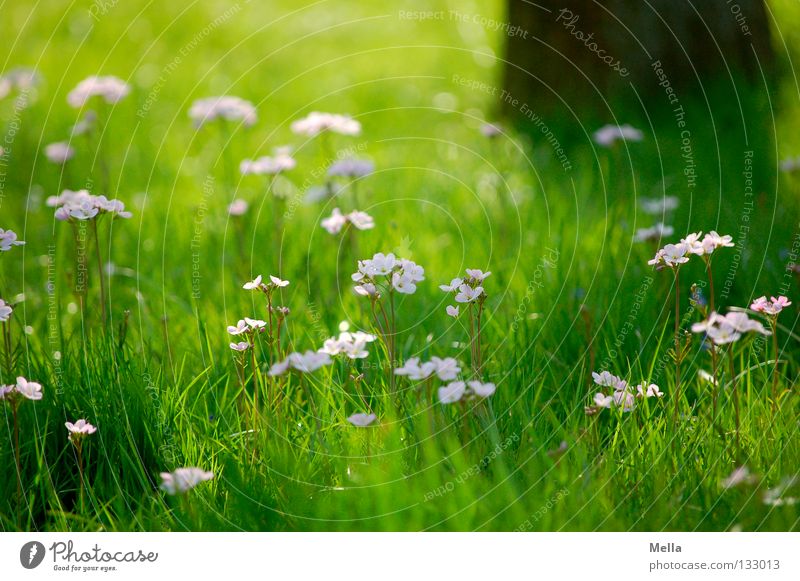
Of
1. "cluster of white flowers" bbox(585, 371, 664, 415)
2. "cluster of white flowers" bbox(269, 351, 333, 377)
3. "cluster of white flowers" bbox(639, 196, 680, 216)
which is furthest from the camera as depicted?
"cluster of white flowers" bbox(639, 196, 680, 216)

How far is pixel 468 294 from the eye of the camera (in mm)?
1875

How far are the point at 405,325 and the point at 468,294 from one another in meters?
0.57

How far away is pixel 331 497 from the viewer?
1.78 metres

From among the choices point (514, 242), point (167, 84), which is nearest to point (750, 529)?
point (514, 242)

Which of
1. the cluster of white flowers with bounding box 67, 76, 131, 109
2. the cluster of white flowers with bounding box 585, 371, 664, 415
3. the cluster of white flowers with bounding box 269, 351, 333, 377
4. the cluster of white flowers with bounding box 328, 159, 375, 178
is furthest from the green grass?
the cluster of white flowers with bounding box 67, 76, 131, 109

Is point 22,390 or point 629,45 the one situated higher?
point 629,45

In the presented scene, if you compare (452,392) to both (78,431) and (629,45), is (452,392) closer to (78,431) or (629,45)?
(78,431)

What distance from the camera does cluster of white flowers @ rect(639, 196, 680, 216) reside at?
294cm

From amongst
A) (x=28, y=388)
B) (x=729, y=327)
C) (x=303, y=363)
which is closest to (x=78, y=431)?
(x=28, y=388)

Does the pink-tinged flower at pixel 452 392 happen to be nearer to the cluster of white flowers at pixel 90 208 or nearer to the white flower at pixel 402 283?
the white flower at pixel 402 283

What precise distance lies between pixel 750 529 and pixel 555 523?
46 centimetres

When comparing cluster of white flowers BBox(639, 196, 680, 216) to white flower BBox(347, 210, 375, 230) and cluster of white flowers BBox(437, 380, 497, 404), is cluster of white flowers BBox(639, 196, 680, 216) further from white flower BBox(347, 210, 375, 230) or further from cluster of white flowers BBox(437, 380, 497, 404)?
cluster of white flowers BBox(437, 380, 497, 404)

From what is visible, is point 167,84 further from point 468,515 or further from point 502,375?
point 468,515

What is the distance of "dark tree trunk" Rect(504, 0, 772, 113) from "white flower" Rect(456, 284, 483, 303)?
2228 mm
